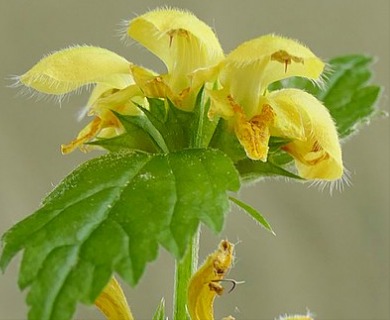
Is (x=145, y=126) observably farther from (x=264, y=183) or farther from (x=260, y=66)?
(x=264, y=183)

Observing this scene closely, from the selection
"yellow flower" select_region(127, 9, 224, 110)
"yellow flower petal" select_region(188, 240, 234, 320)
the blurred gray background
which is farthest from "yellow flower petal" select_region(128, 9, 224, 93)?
the blurred gray background

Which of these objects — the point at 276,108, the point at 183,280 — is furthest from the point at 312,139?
the point at 183,280

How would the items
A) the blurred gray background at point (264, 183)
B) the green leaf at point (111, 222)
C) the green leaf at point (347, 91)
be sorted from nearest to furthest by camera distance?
the green leaf at point (111, 222), the green leaf at point (347, 91), the blurred gray background at point (264, 183)

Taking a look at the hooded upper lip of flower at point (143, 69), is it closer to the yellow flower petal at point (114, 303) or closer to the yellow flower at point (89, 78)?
the yellow flower at point (89, 78)

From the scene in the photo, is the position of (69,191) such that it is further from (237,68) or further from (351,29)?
(351,29)

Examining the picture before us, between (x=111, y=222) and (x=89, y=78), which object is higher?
(x=89, y=78)

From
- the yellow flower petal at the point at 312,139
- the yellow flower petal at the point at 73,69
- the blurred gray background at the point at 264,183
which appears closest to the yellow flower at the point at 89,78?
the yellow flower petal at the point at 73,69
